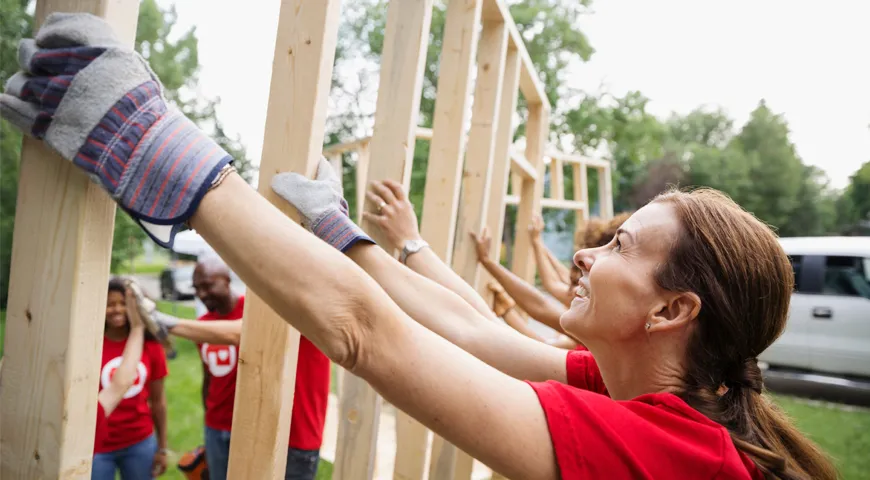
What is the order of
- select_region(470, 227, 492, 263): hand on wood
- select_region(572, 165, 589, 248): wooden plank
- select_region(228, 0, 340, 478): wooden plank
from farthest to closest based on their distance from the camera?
select_region(572, 165, 589, 248): wooden plank < select_region(470, 227, 492, 263): hand on wood < select_region(228, 0, 340, 478): wooden plank

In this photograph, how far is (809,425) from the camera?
6836mm

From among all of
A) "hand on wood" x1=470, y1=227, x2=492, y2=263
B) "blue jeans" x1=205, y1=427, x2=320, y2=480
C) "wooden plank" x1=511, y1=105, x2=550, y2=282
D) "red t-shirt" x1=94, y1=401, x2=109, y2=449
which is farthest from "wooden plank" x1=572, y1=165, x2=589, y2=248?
"red t-shirt" x1=94, y1=401, x2=109, y2=449

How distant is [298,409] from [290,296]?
7.77 ft

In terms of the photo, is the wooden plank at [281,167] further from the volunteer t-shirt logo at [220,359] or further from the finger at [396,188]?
the volunteer t-shirt logo at [220,359]

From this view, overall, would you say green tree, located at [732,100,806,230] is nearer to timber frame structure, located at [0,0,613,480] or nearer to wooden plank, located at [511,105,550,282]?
wooden plank, located at [511,105,550,282]

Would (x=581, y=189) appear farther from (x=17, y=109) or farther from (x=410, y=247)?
(x=17, y=109)

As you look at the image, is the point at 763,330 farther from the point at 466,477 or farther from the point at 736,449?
the point at 466,477

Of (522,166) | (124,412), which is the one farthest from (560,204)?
(124,412)

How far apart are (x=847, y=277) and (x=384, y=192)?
27.5ft

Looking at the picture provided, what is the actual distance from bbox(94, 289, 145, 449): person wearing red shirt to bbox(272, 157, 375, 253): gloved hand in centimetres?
189

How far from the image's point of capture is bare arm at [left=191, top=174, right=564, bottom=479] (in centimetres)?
92

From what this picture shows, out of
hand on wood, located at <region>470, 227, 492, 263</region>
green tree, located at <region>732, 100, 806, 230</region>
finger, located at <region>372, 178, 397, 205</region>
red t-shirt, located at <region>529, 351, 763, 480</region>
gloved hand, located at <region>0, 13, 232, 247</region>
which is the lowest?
red t-shirt, located at <region>529, 351, 763, 480</region>

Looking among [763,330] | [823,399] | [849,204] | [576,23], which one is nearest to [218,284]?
[763,330]

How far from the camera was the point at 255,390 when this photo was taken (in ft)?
4.97
